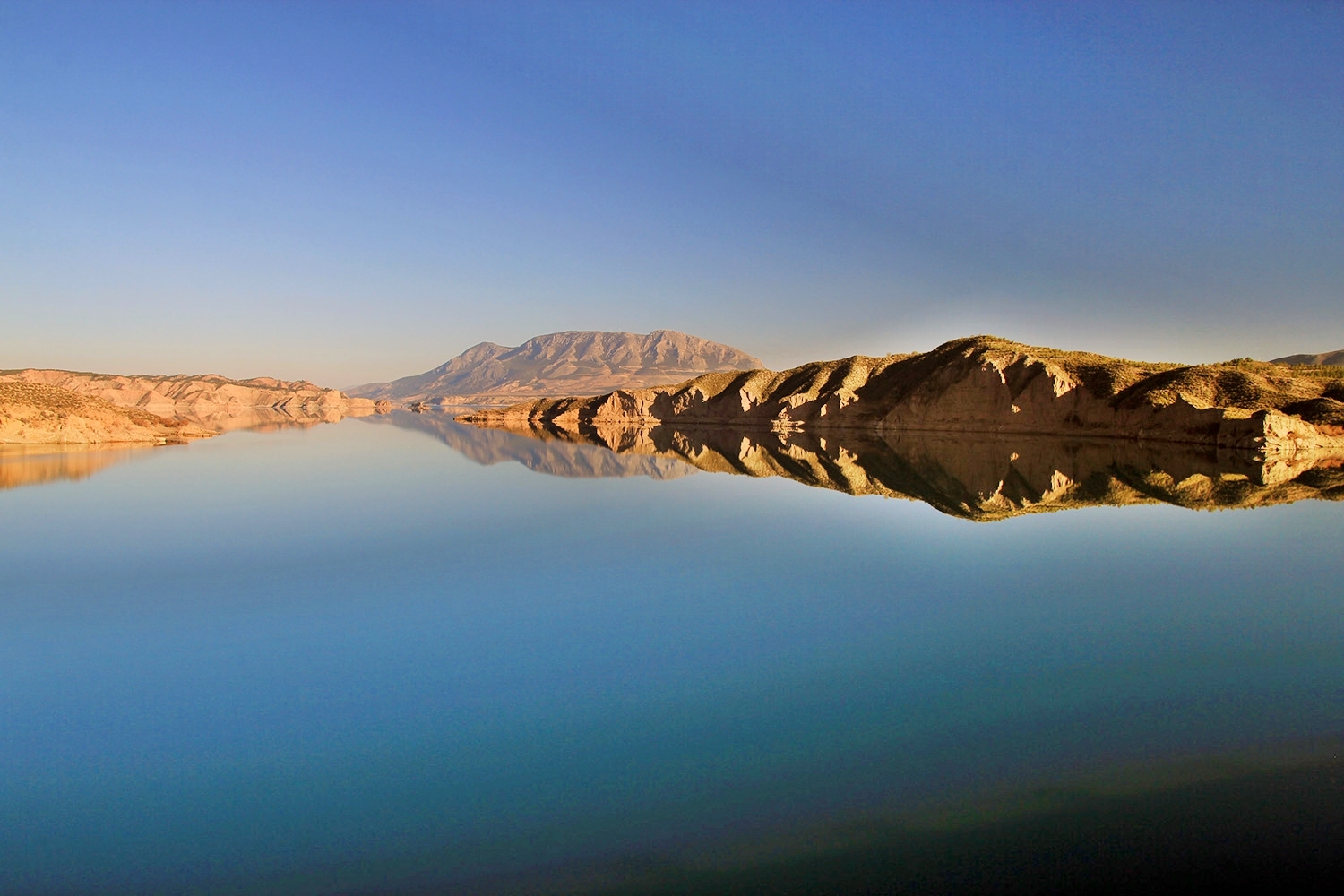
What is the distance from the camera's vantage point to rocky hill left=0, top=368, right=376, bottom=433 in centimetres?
13062

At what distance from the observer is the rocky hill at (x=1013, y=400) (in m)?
48.7

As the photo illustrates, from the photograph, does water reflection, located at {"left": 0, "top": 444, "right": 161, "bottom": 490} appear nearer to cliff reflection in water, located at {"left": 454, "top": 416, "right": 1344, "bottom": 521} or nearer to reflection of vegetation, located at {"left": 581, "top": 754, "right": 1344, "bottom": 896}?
cliff reflection in water, located at {"left": 454, "top": 416, "right": 1344, "bottom": 521}

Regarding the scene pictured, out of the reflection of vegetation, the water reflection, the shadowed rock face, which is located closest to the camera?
the reflection of vegetation

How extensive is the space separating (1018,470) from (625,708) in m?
33.2

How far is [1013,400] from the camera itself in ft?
217

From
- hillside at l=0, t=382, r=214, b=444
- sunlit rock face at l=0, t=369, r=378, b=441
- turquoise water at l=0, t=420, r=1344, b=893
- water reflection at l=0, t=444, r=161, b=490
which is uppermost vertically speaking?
sunlit rock face at l=0, t=369, r=378, b=441

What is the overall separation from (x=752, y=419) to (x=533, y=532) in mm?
75859

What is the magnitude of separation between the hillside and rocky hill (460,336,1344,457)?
136 ft

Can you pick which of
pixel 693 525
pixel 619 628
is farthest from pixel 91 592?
pixel 693 525

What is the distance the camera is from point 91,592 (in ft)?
46.8

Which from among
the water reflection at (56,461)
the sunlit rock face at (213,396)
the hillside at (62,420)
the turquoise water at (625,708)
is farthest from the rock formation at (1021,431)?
the sunlit rock face at (213,396)

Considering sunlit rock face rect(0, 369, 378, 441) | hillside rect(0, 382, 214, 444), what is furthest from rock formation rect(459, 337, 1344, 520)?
sunlit rock face rect(0, 369, 378, 441)

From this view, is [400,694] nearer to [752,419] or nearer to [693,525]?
[693,525]

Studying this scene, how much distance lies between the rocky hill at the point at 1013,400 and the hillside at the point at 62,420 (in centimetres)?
4146
